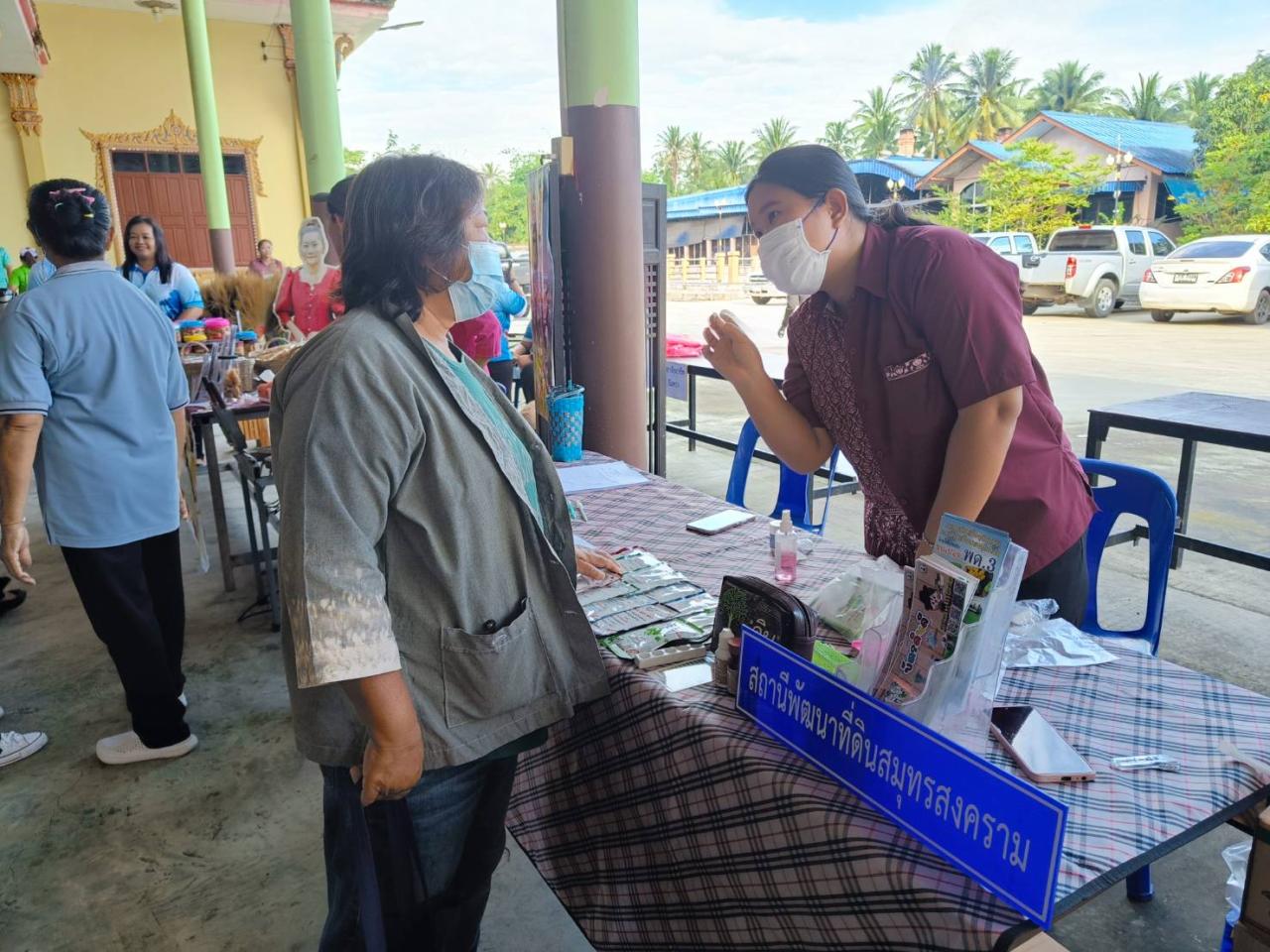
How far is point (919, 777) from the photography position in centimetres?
97

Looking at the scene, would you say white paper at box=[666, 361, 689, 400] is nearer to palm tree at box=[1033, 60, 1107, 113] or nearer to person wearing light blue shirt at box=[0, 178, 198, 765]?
person wearing light blue shirt at box=[0, 178, 198, 765]

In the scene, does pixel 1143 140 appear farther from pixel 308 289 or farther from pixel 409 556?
pixel 409 556

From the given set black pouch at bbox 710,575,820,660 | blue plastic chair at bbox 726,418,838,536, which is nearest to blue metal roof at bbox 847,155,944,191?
blue plastic chair at bbox 726,418,838,536

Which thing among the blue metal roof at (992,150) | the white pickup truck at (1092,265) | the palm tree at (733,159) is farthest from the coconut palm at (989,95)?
the white pickup truck at (1092,265)

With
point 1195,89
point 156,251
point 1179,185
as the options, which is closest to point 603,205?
point 156,251

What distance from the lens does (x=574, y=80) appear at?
3.48m

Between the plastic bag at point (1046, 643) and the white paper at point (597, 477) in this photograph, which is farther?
the white paper at point (597, 477)

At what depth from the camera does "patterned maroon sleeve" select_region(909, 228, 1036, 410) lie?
149cm

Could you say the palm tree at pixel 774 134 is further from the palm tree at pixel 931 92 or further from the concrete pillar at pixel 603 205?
the concrete pillar at pixel 603 205

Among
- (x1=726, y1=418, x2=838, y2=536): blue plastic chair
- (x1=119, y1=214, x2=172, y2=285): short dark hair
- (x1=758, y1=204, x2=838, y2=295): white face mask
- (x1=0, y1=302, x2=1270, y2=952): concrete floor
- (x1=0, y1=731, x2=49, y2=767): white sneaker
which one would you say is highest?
(x1=119, y1=214, x2=172, y2=285): short dark hair

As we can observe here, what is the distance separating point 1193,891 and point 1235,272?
12395mm

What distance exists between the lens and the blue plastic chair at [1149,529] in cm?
202

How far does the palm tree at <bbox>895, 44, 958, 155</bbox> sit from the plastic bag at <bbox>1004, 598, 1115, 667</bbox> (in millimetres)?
42993

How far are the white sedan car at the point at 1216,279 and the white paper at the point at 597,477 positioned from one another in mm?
12284
